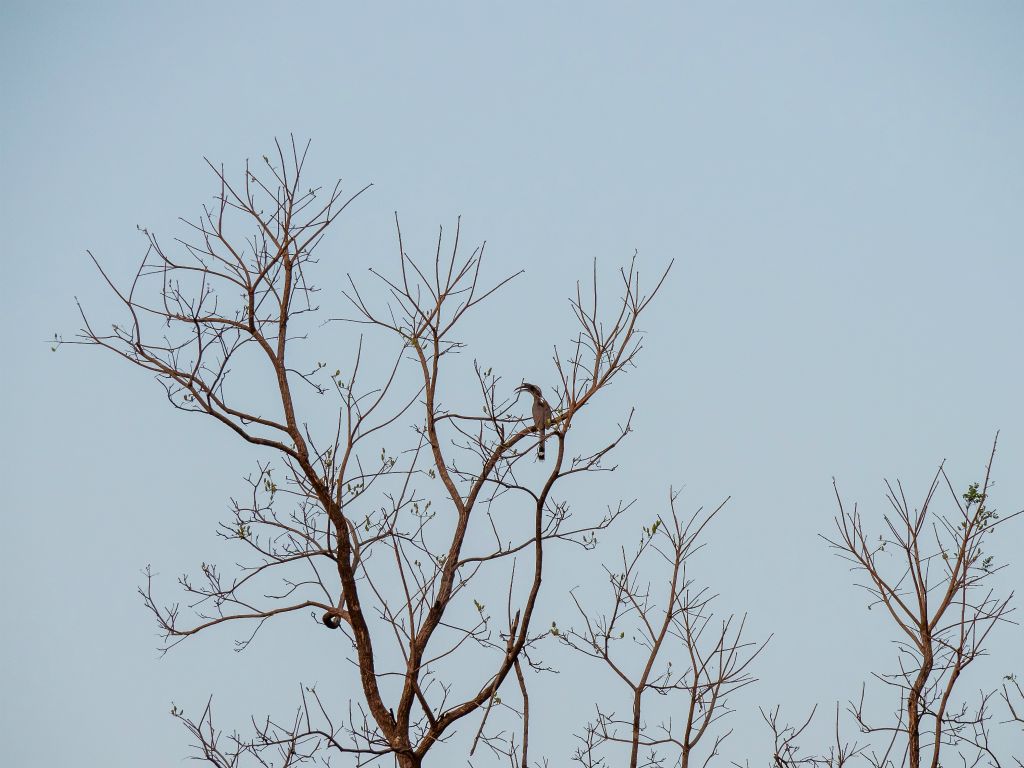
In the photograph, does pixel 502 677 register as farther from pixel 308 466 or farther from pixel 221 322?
pixel 221 322

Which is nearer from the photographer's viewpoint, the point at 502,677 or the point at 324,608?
the point at 502,677

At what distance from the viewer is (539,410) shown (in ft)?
23.0

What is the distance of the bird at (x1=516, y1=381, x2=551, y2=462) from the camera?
610 cm

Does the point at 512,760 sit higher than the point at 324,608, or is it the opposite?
the point at 324,608

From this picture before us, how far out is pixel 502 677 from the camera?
577 cm

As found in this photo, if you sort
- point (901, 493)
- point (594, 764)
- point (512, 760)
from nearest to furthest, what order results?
point (901, 493), point (512, 760), point (594, 764)

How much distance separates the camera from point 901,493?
5.71 metres

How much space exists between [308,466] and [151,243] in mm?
1532

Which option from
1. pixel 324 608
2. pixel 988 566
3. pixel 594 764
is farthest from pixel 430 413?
pixel 988 566

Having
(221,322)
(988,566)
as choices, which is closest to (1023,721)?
(988,566)

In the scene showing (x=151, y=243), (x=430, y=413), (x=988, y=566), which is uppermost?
(x=151, y=243)

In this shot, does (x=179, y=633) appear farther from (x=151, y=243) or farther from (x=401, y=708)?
(x=151, y=243)

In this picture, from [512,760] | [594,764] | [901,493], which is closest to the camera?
[901,493]

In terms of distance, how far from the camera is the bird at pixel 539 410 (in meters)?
6.10
